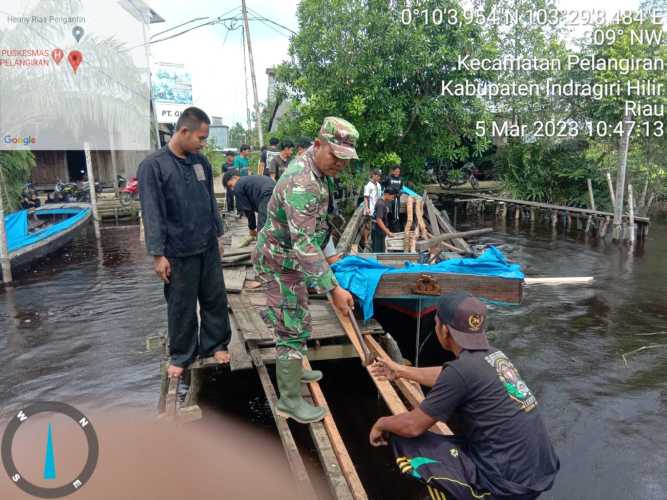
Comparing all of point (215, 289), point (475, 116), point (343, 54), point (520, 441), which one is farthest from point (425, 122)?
point (520, 441)

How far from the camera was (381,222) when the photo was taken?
862 centimetres

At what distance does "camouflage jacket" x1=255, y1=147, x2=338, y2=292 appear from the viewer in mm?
2840

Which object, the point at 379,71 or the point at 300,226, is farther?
the point at 379,71

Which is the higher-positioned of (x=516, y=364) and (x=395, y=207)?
(x=395, y=207)

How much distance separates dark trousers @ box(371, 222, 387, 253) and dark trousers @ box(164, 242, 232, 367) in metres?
5.51

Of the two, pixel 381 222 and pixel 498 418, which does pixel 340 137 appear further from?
pixel 381 222

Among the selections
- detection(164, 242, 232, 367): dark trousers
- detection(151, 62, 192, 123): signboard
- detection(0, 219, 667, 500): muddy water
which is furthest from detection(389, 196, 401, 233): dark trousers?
detection(151, 62, 192, 123): signboard

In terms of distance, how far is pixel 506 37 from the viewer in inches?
803

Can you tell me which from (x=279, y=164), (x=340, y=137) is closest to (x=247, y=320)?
(x=340, y=137)

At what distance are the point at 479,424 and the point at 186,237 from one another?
2.26 metres

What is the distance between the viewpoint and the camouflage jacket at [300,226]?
2840 mm

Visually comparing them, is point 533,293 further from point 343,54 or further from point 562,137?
point 562,137

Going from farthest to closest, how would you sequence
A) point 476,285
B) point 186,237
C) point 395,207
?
point 395,207
point 476,285
point 186,237

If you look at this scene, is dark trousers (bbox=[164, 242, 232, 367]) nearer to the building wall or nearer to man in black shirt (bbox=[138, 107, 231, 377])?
man in black shirt (bbox=[138, 107, 231, 377])
